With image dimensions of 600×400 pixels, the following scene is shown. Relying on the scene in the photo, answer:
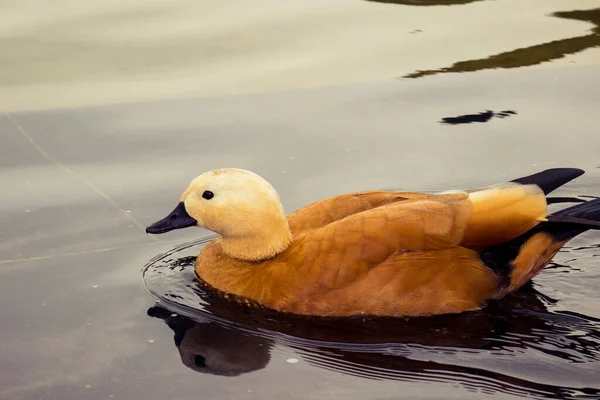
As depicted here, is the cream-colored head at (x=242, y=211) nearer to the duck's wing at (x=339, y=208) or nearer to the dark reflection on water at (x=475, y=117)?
the duck's wing at (x=339, y=208)

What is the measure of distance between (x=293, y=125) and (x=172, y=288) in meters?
2.73

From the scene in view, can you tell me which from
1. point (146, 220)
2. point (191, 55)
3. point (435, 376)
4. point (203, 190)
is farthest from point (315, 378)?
point (191, 55)

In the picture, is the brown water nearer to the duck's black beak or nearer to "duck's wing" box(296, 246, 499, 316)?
"duck's wing" box(296, 246, 499, 316)

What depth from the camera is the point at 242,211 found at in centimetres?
595

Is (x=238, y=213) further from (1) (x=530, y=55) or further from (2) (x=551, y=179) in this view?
(1) (x=530, y=55)

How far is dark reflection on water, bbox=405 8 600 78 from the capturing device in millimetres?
9852

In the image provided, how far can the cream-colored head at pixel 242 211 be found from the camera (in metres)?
5.94

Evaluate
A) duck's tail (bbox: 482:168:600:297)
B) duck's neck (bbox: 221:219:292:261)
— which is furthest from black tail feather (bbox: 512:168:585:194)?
duck's neck (bbox: 221:219:292:261)

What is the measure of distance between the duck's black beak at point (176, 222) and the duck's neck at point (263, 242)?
0.26 metres

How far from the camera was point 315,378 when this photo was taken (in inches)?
200

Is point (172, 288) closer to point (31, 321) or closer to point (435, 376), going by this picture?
point (31, 321)

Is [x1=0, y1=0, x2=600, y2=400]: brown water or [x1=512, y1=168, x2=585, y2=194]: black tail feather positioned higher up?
[x1=512, y1=168, x2=585, y2=194]: black tail feather

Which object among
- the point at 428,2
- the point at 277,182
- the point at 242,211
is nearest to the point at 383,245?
the point at 242,211

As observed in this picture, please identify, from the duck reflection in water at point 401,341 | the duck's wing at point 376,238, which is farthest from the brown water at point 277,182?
the duck's wing at point 376,238
